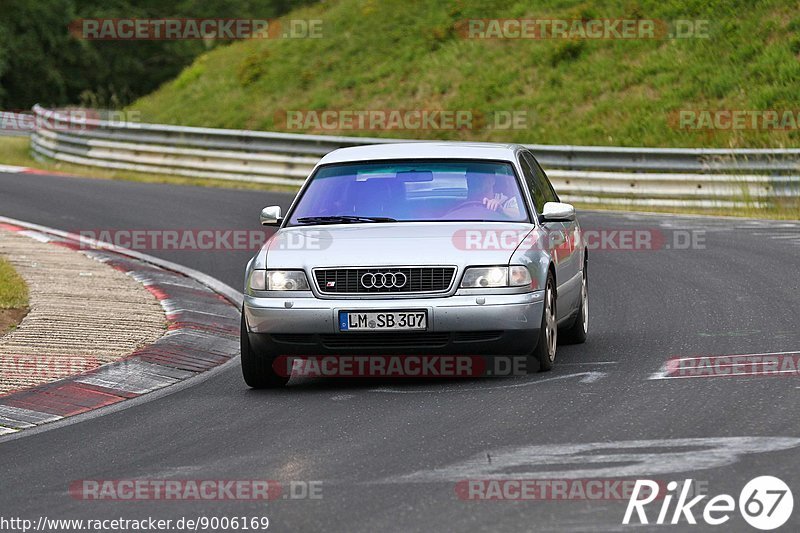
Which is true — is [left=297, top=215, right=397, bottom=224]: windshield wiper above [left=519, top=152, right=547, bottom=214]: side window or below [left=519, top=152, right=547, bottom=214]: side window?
below

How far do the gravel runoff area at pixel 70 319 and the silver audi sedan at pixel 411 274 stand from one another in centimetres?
161

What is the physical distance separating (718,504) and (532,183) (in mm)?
4959

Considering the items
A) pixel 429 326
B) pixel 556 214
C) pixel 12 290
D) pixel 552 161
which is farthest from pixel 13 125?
pixel 429 326

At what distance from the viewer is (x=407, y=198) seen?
9781 millimetres

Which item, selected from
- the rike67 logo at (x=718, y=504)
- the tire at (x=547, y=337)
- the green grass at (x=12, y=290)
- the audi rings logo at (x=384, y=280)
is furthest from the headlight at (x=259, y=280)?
the green grass at (x=12, y=290)

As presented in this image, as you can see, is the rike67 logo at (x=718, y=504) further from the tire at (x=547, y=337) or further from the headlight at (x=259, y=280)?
the headlight at (x=259, y=280)

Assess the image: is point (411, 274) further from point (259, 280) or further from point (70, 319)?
point (70, 319)

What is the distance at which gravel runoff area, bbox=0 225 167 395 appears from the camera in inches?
390

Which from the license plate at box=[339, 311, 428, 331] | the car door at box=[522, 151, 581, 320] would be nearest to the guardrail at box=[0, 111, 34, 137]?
the car door at box=[522, 151, 581, 320]

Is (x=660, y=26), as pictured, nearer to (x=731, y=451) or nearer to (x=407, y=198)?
(x=407, y=198)

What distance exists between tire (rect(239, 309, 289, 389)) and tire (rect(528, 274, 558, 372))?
1.69 m

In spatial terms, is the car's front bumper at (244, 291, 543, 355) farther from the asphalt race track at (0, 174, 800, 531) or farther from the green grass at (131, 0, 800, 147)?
the green grass at (131, 0, 800, 147)

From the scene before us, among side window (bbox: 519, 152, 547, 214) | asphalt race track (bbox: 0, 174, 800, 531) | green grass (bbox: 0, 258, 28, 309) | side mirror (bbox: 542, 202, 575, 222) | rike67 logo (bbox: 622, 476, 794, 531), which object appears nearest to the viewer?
rike67 logo (bbox: 622, 476, 794, 531)

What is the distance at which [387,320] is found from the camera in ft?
28.3
